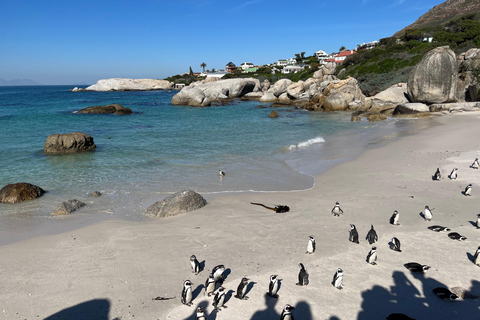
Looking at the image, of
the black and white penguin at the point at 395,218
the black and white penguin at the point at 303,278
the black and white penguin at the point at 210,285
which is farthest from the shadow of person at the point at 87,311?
the black and white penguin at the point at 395,218

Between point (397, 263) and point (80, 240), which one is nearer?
point (397, 263)

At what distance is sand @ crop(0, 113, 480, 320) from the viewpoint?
6832mm

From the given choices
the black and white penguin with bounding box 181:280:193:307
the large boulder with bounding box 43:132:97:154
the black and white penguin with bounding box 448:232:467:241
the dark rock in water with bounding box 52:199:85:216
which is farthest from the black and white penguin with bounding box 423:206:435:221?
the large boulder with bounding box 43:132:97:154

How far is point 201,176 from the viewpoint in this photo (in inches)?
660

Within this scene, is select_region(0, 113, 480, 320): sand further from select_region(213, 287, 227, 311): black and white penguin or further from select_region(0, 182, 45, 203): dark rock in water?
select_region(0, 182, 45, 203): dark rock in water

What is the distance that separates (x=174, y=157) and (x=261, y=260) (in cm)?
1370

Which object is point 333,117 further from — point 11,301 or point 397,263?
point 11,301

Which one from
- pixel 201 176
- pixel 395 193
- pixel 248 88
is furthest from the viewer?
pixel 248 88

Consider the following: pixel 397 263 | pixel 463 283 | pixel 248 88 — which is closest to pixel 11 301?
pixel 397 263

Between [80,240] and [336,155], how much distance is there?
49.9ft

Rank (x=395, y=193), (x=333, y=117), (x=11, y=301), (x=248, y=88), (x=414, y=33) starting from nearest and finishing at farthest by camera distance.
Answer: (x=11, y=301), (x=395, y=193), (x=333, y=117), (x=248, y=88), (x=414, y=33)

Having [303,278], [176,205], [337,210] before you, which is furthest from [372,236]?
[176,205]

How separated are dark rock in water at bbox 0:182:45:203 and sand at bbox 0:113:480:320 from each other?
427cm

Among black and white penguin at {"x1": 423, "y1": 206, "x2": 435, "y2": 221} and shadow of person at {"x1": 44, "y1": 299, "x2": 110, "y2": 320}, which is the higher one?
black and white penguin at {"x1": 423, "y1": 206, "x2": 435, "y2": 221}
